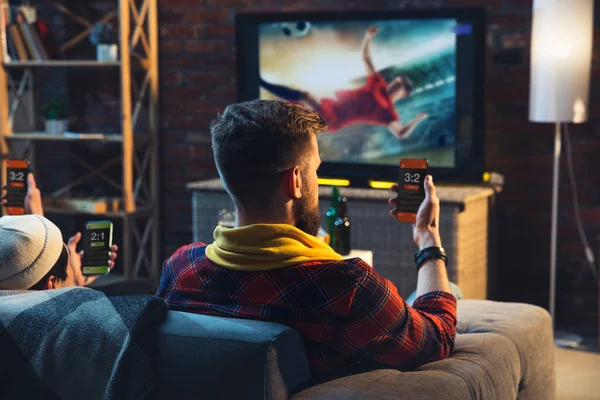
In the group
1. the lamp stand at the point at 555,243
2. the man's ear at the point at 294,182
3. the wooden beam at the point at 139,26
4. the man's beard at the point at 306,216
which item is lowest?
the lamp stand at the point at 555,243

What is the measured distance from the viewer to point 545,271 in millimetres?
4258

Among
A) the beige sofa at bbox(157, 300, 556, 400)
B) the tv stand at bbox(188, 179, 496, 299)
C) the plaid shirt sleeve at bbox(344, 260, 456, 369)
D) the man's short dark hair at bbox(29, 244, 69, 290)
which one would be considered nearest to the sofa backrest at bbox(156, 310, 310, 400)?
the beige sofa at bbox(157, 300, 556, 400)

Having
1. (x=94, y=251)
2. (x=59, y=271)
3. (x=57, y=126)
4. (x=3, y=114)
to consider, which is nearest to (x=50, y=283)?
(x=59, y=271)

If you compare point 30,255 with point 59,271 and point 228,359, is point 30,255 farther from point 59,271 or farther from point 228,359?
point 228,359

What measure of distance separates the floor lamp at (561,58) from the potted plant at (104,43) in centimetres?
206

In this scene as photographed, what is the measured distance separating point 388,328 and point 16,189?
53.8 inches

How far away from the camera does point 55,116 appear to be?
15.4 feet

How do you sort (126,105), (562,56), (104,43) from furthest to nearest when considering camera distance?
(104,43), (126,105), (562,56)

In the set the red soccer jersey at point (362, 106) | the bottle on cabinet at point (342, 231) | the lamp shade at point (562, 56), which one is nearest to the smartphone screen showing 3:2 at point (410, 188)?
the bottle on cabinet at point (342, 231)

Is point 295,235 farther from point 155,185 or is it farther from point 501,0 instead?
point 155,185

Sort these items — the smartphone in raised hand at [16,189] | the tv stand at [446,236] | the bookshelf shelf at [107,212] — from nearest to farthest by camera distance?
the smartphone in raised hand at [16,189], the tv stand at [446,236], the bookshelf shelf at [107,212]

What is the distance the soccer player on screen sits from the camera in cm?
413

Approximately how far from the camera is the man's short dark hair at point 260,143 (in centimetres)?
171

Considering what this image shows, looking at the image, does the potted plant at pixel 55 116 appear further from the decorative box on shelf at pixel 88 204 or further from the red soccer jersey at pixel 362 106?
the red soccer jersey at pixel 362 106
